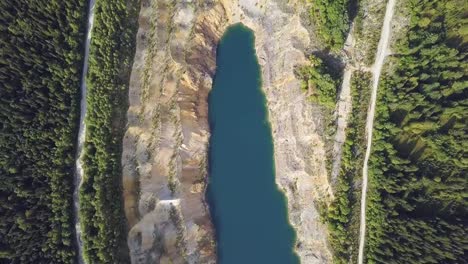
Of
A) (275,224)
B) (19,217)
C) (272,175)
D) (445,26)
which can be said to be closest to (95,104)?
(19,217)

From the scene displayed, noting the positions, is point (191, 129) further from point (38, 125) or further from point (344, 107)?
point (344, 107)

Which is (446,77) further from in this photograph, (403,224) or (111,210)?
(111,210)

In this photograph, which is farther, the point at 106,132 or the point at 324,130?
the point at 106,132

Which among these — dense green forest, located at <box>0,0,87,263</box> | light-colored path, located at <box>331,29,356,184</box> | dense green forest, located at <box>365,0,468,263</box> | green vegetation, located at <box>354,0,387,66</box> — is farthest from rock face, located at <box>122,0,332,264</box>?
dense green forest, located at <box>0,0,87,263</box>

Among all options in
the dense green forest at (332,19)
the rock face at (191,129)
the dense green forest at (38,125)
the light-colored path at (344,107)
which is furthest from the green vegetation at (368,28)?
the dense green forest at (38,125)

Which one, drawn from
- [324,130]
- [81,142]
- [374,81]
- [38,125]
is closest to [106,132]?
[81,142]

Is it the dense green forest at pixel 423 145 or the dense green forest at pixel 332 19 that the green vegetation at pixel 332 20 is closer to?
the dense green forest at pixel 332 19
